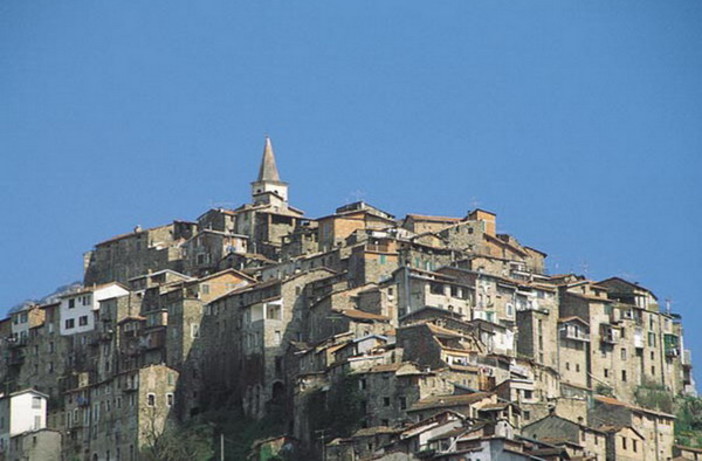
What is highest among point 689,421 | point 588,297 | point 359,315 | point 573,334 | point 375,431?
point 588,297

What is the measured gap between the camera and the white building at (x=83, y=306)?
109m

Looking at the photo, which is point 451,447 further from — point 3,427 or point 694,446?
point 3,427

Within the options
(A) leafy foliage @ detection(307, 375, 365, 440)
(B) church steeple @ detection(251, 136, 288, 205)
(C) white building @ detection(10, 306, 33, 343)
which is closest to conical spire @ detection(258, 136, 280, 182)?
(B) church steeple @ detection(251, 136, 288, 205)

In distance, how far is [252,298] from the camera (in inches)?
3952

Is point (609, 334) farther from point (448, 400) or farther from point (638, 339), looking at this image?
point (448, 400)

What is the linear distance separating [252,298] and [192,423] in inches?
287

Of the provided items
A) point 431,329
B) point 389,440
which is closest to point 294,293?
point 431,329

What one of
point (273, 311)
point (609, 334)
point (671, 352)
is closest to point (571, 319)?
point (609, 334)

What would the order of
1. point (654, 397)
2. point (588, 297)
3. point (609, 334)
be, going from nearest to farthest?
point (654, 397), point (609, 334), point (588, 297)

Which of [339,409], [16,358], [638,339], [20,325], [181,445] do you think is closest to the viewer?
[339,409]

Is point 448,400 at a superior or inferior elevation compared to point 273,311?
inferior

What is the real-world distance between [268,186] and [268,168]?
2.92 m

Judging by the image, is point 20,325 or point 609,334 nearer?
point 609,334

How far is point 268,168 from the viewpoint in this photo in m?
137
